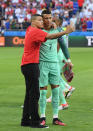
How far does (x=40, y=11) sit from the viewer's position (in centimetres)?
3950

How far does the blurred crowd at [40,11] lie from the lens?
38.1 metres

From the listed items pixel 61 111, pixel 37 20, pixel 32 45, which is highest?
pixel 37 20

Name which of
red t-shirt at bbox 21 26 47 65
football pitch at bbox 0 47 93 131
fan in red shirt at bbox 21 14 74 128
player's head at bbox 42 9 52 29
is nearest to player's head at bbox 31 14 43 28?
fan in red shirt at bbox 21 14 74 128

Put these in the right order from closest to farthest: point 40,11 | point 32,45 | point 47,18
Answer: point 32,45 < point 47,18 < point 40,11

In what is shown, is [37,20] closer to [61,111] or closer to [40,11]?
[61,111]

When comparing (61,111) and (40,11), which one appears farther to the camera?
(40,11)

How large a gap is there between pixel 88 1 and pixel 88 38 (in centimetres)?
589

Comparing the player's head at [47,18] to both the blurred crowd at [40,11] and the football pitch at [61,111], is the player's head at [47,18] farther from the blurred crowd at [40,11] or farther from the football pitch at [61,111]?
the blurred crowd at [40,11]

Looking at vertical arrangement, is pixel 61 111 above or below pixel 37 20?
below

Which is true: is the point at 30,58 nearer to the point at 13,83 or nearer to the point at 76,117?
the point at 76,117

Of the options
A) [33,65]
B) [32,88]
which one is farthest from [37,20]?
[32,88]

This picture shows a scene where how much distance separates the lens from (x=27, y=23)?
38.1 meters

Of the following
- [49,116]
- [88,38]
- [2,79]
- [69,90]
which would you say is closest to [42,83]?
[49,116]

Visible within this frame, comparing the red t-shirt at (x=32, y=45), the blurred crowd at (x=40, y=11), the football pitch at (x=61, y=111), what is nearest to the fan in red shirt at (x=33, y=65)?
the red t-shirt at (x=32, y=45)
